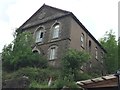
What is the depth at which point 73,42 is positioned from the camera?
108 feet

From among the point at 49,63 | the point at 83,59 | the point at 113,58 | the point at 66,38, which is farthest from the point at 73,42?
the point at 113,58

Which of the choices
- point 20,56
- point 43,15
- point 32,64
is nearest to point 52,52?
point 32,64

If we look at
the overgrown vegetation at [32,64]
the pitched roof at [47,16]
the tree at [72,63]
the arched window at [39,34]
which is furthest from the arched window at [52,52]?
the tree at [72,63]

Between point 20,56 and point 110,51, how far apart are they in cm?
1696

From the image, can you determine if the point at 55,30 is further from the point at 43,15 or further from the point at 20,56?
the point at 20,56

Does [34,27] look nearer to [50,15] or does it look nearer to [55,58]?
[50,15]

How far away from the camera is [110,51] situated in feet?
137

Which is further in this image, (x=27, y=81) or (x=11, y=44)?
(x=11, y=44)

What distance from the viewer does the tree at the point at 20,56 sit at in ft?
97.4

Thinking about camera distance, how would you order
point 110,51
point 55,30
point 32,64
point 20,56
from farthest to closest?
1. point 110,51
2. point 55,30
3. point 32,64
4. point 20,56

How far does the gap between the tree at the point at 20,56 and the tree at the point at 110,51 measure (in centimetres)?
1065

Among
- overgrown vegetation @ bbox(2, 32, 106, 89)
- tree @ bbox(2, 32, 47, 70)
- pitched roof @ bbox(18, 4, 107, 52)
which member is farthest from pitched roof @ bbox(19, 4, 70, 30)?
tree @ bbox(2, 32, 47, 70)

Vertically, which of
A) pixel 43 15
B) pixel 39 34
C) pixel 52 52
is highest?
pixel 43 15

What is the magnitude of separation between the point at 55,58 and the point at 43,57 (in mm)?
1387
